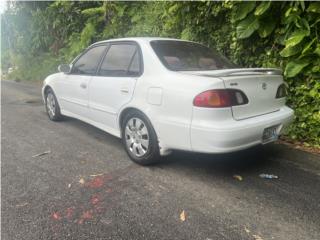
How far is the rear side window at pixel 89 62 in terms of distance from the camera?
485 centimetres

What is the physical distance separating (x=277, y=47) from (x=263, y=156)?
1843 millimetres

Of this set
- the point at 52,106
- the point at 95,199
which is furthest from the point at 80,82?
the point at 95,199

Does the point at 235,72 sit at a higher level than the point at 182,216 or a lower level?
higher

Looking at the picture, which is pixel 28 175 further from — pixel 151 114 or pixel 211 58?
pixel 211 58

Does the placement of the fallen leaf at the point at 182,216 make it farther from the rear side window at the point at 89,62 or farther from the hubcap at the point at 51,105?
the hubcap at the point at 51,105

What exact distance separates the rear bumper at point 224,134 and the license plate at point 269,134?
3.6 inches

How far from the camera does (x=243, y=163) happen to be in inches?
159

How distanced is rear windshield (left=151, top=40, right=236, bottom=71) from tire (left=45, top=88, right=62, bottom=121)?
2823mm

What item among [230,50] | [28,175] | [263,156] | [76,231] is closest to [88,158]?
[28,175]

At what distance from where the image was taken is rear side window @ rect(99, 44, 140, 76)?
4129mm

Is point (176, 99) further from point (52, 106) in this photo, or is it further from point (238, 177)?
point (52, 106)

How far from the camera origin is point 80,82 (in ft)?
16.7

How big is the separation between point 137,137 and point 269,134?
5.06ft

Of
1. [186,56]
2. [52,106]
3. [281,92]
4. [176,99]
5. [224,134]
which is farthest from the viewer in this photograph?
[52,106]
